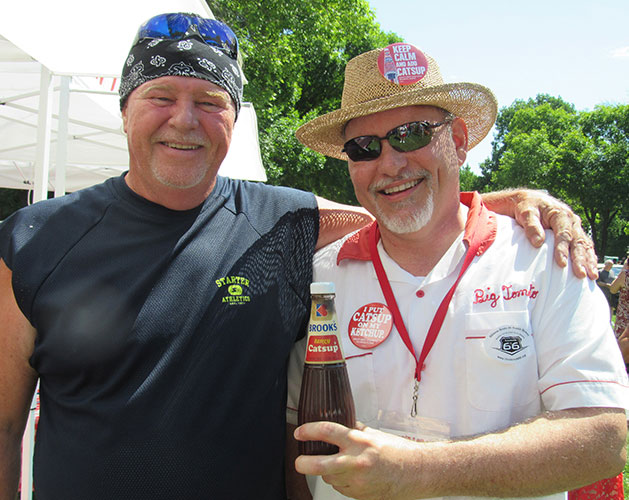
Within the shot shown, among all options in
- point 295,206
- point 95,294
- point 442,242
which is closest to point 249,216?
point 295,206

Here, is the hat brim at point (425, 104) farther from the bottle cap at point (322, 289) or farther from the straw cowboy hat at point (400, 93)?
the bottle cap at point (322, 289)

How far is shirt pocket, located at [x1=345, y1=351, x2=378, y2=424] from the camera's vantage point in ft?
6.29

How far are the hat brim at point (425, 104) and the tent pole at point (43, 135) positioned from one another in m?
1.68

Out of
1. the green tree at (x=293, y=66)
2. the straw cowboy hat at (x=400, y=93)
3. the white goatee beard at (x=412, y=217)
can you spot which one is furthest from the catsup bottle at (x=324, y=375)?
the green tree at (x=293, y=66)

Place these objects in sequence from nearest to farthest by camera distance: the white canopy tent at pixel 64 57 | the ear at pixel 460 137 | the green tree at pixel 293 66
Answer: the ear at pixel 460 137
the white canopy tent at pixel 64 57
the green tree at pixel 293 66

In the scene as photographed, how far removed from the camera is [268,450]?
1887mm

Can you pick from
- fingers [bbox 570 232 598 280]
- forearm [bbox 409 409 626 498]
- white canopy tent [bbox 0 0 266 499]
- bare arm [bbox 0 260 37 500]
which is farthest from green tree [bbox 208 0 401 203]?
forearm [bbox 409 409 626 498]

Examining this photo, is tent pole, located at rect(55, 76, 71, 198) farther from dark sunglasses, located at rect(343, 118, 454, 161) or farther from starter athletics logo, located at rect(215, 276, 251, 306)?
dark sunglasses, located at rect(343, 118, 454, 161)

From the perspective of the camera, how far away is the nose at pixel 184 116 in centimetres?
195

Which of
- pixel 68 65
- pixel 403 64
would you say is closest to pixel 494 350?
pixel 403 64

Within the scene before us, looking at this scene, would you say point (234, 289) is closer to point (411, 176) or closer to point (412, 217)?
point (412, 217)

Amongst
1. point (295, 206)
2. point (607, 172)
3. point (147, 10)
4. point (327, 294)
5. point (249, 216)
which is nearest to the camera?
point (327, 294)

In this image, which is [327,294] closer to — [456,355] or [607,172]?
[456,355]

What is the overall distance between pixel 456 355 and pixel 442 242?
54 cm
